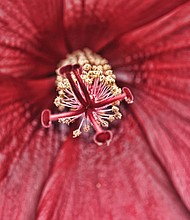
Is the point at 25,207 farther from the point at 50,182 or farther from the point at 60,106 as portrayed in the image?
the point at 60,106

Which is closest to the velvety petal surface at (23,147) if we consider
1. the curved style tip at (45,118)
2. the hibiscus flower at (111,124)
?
the hibiscus flower at (111,124)

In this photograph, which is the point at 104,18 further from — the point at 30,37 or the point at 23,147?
the point at 23,147

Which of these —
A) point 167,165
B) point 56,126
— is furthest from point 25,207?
point 167,165

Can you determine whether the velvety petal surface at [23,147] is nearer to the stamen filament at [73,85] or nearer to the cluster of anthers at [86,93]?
the cluster of anthers at [86,93]

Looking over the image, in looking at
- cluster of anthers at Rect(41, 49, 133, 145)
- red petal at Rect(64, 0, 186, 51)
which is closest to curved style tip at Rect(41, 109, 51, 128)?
cluster of anthers at Rect(41, 49, 133, 145)

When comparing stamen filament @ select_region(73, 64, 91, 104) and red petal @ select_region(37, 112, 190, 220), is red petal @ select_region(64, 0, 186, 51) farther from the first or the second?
red petal @ select_region(37, 112, 190, 220)

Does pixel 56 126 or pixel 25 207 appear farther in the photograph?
pixel 56 126
